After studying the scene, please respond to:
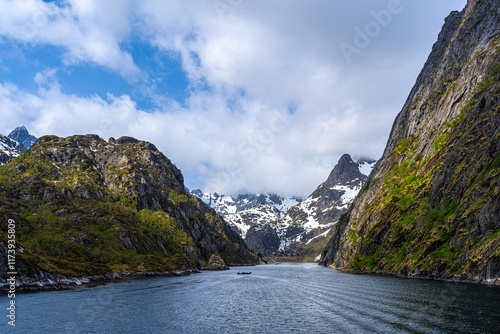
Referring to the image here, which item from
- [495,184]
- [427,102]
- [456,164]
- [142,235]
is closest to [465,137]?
[456,164]

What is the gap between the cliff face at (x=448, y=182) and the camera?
3282 inches

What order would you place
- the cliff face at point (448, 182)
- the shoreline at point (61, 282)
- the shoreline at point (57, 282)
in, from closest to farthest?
1. the shoreline at point (57, 282)
2. the shoreline at point (61, 282)
3. the cliff face at point (448, 182)

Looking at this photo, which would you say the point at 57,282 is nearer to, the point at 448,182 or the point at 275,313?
the point at 275,313

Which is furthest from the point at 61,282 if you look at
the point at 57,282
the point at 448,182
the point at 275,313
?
the point at 448,182

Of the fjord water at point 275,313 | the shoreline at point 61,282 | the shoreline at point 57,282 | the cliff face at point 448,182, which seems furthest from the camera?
the cliff face at point 448,182

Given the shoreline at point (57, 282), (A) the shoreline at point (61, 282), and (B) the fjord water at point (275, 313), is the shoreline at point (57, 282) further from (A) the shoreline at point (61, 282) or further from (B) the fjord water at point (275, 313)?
(B) the fjord water at point (275, 313)

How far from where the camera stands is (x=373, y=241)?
149375 millimetres

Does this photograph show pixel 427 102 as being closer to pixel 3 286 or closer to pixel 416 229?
pixel 416 229

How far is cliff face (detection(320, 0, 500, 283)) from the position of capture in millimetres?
83375

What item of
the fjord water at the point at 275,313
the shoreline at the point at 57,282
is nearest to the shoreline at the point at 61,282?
the shoreline at the point at 57,282

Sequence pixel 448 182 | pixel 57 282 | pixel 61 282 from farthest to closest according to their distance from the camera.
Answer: pixel 448 182 → pixel 61 282 → pixel 57 282

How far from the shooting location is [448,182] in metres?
109

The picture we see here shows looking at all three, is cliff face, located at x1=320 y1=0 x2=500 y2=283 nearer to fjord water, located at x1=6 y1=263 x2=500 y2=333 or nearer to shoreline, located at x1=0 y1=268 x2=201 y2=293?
fjord water, located at x1=6 y1=263 x2=500 y2=333

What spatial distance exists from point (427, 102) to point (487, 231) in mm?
132486
